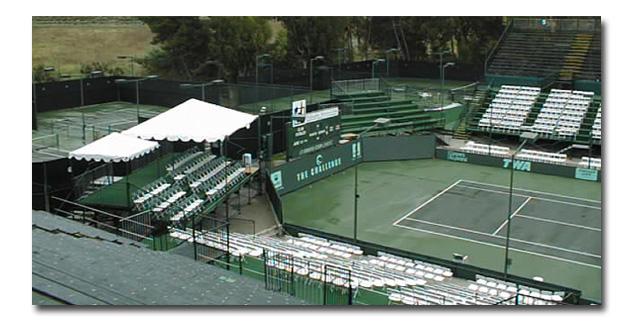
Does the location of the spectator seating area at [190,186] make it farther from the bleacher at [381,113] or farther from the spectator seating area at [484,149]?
the spectator seating area at [484,149]

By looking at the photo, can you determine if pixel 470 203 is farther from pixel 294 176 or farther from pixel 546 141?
pixel 546 141

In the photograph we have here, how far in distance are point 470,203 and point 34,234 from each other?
16.7 metres

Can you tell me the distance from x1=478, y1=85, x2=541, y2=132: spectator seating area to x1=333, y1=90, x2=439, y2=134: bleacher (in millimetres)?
2995

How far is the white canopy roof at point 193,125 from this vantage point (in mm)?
24906

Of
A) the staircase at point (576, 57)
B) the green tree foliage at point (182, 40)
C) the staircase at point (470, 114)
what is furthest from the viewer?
the green tree foliage at point (182, 40)

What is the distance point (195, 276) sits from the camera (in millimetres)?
17625

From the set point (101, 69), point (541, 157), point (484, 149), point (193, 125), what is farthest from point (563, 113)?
point (101, 69)

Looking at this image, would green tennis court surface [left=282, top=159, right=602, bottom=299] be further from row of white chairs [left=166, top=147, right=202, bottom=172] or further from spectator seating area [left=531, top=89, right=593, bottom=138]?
spectator seating area [left=531, top=89, right=593, bottom=138]

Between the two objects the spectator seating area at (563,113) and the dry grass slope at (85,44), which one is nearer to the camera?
the spectator seating area at (563,113)

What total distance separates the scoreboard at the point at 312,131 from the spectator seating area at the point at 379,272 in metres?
7.81

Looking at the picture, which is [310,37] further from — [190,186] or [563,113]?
[190,186]

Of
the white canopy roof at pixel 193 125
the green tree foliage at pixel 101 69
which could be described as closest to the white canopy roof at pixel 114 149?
the white canopy roof at pixel 193 125

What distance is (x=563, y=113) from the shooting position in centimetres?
4066

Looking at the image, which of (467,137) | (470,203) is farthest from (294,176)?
(467,137)
